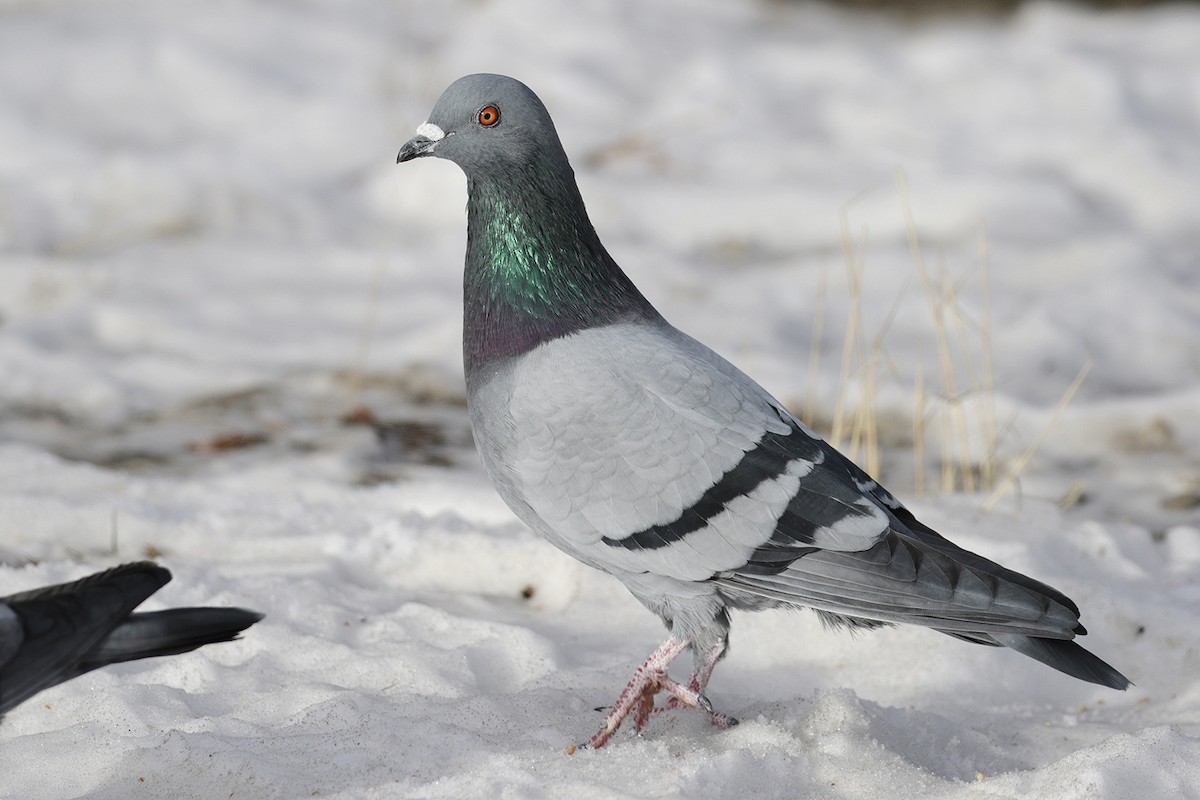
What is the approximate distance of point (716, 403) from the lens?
2885 mm

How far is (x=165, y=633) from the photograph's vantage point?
2.44 metres

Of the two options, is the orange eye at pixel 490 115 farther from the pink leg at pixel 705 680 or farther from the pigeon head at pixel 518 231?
the pink leg at pixel 705 680

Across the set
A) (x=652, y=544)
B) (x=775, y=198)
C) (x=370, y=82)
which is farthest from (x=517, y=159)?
(x=370, y=82)

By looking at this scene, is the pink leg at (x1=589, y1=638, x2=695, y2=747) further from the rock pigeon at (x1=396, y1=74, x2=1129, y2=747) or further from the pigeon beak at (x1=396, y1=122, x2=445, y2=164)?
the pigeon beak at (x1=396, y1=122, x2=445, y2=164)

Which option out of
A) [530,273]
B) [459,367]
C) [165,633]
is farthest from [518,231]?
[459,367]

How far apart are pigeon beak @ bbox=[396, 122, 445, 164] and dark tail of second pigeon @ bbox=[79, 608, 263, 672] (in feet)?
4.06

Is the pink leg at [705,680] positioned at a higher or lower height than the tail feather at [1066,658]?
lower

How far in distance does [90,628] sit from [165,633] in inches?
5.8

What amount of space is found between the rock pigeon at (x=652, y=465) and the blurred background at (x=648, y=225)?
152cm

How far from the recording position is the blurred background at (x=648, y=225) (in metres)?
5.16

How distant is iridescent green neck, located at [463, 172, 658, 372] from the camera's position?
3.03 meters

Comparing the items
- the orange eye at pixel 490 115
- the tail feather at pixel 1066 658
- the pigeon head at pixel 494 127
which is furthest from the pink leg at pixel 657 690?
the orange eye at pixel 490 115

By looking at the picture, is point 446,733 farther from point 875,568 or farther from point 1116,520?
point 1116,520

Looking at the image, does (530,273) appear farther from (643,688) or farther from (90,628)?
(90,628)
